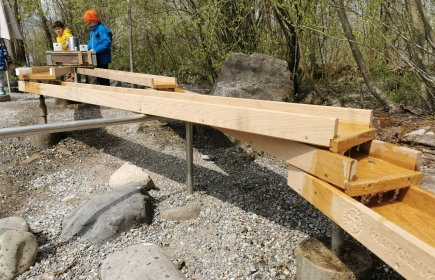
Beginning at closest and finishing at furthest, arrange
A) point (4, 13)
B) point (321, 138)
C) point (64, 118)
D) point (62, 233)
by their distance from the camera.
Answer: point (321, 138) → point (62, 233) → point (64, 118) → point (4, 13)

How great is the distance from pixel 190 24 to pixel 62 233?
526cm

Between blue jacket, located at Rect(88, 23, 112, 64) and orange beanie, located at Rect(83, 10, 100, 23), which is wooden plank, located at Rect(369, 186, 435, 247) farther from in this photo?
orange beanie, located at Rect(83, 10, 100, 23)

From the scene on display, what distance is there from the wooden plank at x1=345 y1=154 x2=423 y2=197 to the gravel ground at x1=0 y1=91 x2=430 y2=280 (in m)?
0.74

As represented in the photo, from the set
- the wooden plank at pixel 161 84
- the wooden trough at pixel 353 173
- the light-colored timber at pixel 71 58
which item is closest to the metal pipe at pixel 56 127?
the wooden trough at pixel 353 173

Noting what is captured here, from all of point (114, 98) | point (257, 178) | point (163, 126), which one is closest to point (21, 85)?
point (163, 126)

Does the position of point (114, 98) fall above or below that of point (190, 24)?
below

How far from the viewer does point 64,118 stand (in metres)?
5.85

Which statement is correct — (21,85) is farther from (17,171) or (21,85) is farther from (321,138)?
(321,138)

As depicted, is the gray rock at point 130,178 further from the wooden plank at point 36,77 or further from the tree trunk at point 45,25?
the tree trunk at point 45,25

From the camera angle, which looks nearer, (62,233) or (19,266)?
(19,266)

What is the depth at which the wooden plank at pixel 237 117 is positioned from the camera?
1817 mm

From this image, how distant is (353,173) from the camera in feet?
5.67

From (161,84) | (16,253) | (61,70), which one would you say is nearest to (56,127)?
(16,253)

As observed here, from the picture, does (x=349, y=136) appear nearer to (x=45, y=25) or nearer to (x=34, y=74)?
(x=34, y=74)
